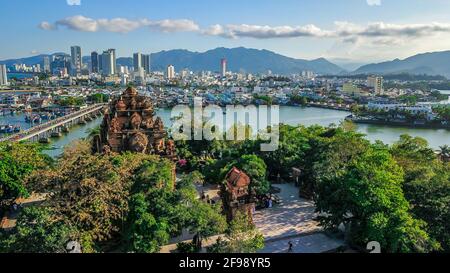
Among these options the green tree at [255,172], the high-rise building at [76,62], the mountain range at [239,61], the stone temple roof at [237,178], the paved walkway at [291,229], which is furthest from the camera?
the mountain range at [239,61]

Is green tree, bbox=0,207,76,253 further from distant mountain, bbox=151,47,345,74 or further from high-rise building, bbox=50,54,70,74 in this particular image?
distant mountain, bbox=151,47,345,74

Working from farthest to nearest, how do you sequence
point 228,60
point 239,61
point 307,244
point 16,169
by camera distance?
point 228,60
point 239,61
point 16,169
point 307,244

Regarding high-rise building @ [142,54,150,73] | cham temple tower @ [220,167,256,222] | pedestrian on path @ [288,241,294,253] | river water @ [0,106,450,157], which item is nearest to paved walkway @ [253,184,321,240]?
cham temple tower @ [220,167,256,222]

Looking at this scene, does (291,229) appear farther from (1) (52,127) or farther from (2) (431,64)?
(2) (431,64)

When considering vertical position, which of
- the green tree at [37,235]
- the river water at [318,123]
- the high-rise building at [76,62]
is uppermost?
the high-rise building at [76,62]

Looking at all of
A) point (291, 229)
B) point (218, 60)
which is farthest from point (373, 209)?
point (218, 60)

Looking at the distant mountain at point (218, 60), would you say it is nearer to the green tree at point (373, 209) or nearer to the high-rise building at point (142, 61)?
the high-rise building at point (142, 61)

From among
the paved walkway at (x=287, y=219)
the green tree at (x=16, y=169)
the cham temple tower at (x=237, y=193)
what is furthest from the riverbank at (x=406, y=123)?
the green tree at (x=16, y=169)
